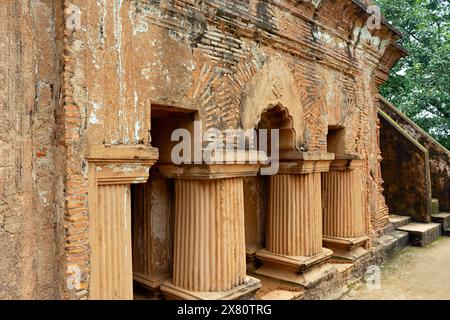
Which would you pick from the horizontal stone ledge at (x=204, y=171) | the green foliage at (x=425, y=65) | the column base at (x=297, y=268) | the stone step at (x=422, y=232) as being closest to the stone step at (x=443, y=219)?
the stone step at (x=422, y=232)

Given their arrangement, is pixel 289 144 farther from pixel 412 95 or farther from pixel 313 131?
pixel 412 95

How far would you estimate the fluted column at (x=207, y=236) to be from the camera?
13.1 feet

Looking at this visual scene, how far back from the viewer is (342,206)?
21.7 feet

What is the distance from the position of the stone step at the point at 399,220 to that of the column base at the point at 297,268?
485cm

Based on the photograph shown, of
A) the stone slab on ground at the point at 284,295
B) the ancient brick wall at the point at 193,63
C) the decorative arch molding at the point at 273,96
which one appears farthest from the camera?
the stone slab on ground at the point at 284,295

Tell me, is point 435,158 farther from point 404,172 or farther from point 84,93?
point 84,93

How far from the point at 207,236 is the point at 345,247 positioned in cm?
350

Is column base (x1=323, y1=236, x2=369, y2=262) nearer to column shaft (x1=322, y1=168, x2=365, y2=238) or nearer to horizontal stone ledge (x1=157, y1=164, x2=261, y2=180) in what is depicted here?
column shaft (x1=322, y1=168, x2=365, y2=238)

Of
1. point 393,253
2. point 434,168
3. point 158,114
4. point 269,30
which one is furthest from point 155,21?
point 434,168

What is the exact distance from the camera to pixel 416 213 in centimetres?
1058

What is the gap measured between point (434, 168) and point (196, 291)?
10.3 meters

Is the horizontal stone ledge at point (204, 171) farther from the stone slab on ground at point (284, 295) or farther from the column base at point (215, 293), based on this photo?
the stone slab on ground at point (284, 295)

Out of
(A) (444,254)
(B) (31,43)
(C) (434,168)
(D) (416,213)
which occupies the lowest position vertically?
(A) (444,254)

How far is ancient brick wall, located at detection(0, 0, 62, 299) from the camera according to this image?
109 inches
